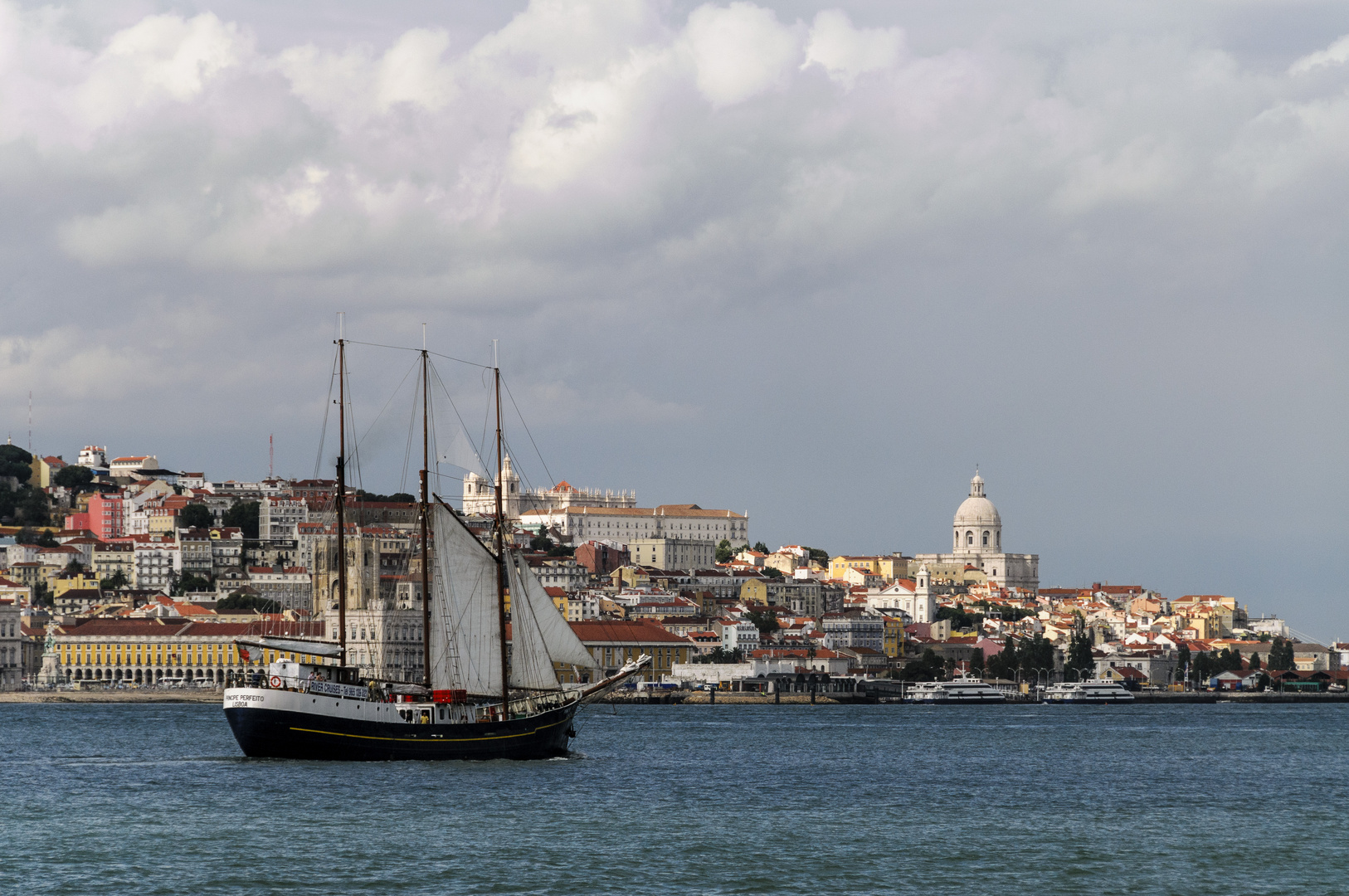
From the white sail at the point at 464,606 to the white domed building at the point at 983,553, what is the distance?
150382 millimetres

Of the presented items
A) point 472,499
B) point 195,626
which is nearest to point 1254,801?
point 195,626

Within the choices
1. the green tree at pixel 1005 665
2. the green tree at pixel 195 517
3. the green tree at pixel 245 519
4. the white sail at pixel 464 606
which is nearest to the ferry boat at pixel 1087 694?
the green tree at pixel 1005 665

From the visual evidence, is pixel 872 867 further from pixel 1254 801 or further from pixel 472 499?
pixel 472 499

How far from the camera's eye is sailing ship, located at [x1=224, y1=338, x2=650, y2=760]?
36188 mm

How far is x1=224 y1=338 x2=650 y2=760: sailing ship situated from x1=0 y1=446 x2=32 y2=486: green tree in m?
115

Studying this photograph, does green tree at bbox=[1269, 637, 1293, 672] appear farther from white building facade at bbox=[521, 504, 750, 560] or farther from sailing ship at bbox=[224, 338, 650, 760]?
sailing ship at bbox=[224, 338, 650, 760]

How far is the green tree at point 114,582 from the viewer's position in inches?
4887

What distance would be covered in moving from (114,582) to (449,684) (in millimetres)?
Result: 91096

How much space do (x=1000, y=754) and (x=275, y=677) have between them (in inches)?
727

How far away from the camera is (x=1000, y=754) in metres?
46.6

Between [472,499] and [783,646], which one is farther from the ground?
[472,499]

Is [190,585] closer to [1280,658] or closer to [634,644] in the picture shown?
[634,644]

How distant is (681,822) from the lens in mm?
28062

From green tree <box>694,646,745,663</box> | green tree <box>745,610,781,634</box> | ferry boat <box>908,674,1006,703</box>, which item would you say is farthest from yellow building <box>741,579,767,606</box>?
ferry boat <box>908,674,1006,703</box>
